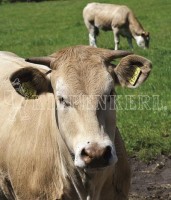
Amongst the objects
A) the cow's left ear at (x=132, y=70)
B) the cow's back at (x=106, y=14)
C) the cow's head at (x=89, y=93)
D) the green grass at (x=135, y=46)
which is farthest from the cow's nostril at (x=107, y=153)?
the cow's back at (x=106, y=14)

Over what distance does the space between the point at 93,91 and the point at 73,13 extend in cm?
2779

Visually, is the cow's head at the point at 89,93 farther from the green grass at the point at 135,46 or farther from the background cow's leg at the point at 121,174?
the green grass at the point at 135,46

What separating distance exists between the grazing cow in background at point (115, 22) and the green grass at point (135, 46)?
1.35ft

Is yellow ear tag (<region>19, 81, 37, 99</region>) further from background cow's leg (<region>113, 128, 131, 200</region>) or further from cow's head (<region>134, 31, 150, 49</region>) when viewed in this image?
cow's head (<region>134, 31, 150, 49</region>)

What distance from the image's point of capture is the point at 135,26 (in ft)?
65.9

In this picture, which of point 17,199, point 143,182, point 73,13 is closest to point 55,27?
point 73,13

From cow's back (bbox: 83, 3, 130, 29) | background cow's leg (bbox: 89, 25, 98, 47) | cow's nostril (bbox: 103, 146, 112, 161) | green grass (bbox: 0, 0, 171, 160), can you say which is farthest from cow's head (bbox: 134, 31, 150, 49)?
cow's nostril (bbox: 103, 146, 112, 161)

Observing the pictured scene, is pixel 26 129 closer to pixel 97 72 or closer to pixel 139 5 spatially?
pixel 97 72

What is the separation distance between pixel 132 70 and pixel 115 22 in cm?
1695

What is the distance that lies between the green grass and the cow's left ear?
2.87 m

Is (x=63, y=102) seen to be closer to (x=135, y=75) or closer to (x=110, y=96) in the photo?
(x=110, y=96)

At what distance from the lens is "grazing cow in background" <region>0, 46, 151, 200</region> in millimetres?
3664

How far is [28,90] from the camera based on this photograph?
4.28 metres

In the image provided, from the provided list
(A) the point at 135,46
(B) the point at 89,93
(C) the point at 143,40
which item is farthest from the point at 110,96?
(A) the point at 135,46
